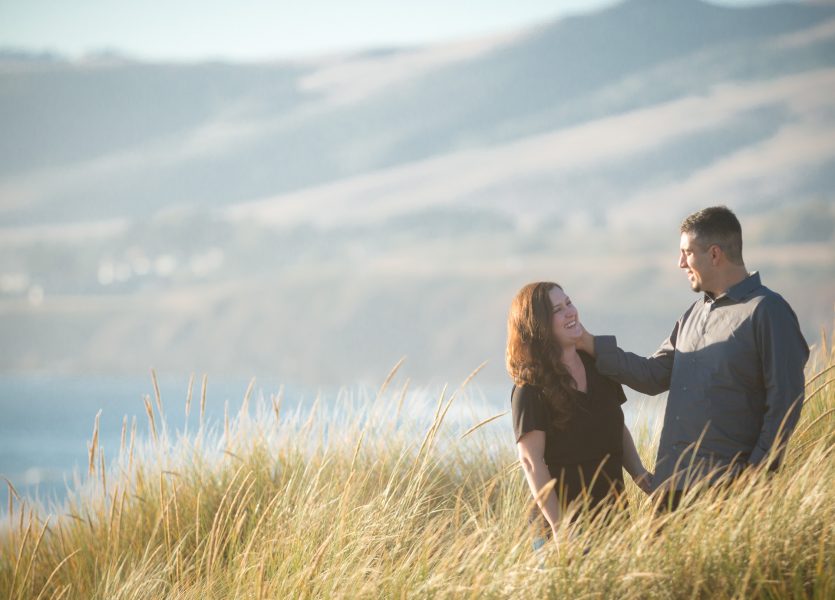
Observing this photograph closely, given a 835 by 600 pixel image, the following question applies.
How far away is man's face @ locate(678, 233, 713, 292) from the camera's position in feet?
9.18

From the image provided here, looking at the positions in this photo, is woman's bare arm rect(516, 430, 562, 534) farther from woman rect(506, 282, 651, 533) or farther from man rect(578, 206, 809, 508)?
man rect(578, 206, 809, 508)

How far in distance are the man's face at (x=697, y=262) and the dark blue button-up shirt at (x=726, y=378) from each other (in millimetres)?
61

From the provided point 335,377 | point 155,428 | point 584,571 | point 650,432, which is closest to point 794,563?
point 584,571

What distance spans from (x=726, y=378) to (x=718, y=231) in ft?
1.38

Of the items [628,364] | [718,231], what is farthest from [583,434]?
[718,231]

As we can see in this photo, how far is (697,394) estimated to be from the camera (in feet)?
9.16

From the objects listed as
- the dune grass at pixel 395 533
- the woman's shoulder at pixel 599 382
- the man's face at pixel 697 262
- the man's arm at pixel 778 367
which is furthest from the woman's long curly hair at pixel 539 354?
the man's arm at pixel 778 367

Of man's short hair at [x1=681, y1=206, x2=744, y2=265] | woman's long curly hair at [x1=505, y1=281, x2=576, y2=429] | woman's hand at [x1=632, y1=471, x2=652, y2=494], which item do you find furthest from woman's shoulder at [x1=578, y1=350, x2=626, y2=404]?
man's short hair at [x1=681, y1=206, x2=744, y2=265]

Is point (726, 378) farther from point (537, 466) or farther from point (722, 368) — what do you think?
point (537, 466)

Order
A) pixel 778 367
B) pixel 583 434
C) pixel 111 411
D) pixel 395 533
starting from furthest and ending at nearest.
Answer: pixel 111 411
pixel 395 533
pixel 583 434
pixel 778 367

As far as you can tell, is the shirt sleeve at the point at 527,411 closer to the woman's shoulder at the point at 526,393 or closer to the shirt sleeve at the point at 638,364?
the woman's shoulder at the point at 526,393

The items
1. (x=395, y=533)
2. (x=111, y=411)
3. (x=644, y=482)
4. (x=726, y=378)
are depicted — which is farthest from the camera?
(x=111, y=411)

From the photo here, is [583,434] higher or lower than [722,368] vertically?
lower

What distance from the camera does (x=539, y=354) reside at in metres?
2.81
